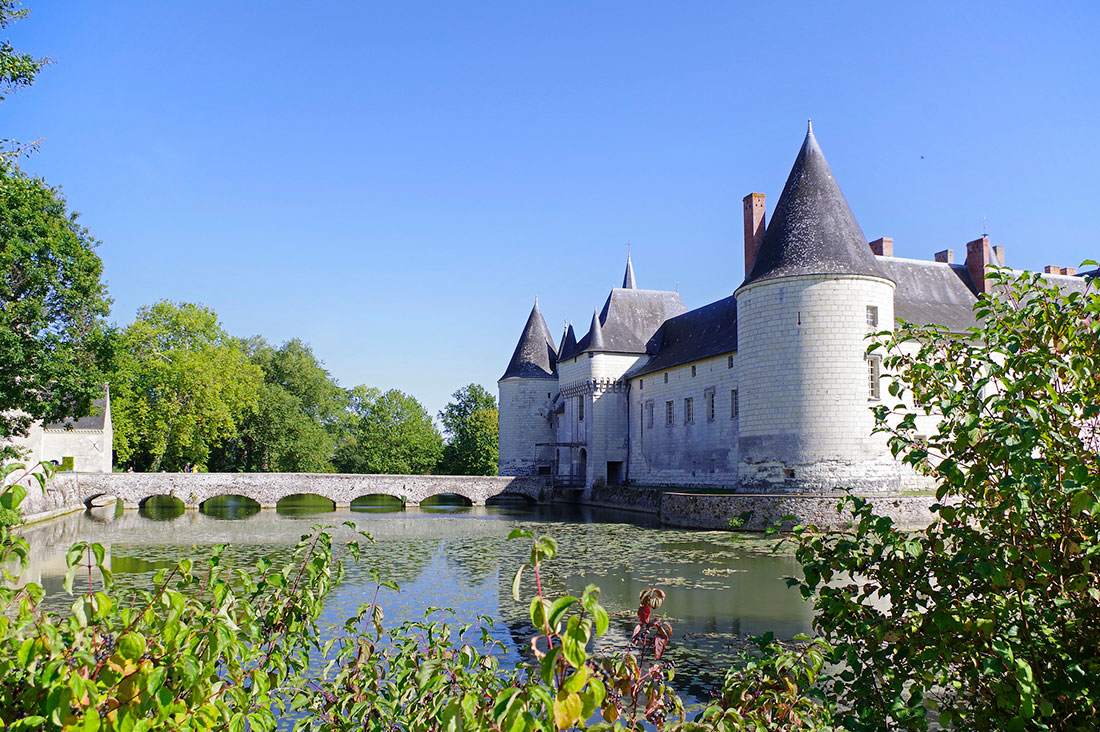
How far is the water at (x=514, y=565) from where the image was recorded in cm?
912

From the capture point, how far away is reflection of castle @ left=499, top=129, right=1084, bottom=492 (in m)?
20.0

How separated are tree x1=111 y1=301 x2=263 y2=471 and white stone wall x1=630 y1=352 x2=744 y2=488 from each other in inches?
762

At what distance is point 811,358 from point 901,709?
1806cm

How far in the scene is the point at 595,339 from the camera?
32.8 meters

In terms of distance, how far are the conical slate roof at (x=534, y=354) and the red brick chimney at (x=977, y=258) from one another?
709 inches

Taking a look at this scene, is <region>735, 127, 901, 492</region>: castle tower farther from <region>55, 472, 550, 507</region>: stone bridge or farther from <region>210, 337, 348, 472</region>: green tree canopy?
<region>210, 337, 348, 472</region>: green tree canopy

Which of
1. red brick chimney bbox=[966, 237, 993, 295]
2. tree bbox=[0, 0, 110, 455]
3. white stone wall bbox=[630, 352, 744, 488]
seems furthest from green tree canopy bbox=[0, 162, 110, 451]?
red brick chimney bbox=[966, 237, 993, 295]

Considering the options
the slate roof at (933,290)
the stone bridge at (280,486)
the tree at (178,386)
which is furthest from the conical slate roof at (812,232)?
the tree at (178,386)

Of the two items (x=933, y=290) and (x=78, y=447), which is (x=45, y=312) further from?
(x=933, y=290)

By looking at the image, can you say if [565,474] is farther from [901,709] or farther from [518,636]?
[901,709]

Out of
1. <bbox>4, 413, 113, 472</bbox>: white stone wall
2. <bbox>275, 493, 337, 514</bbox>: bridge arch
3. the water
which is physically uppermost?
<bbox>4, 413, 113, 472</bbox>: white stone wall

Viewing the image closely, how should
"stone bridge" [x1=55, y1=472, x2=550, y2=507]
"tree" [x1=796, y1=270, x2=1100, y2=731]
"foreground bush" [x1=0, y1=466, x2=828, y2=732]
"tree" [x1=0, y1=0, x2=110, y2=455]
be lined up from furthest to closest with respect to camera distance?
"stone bridge" [x1=55, y1=472, x2=550, y2=507] < "tree" [x1=0, y1=0, x2=110, y2=455] < "tree" [x1=796, y1=270, x2=1100, y2=731] < "foreground bush" [x1=0, y1=466, x2=828, y2=732]

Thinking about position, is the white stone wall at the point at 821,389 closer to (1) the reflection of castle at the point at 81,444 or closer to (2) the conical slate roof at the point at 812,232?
(2) the conical slate roof at the point at 812,232

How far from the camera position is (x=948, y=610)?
112 inches
